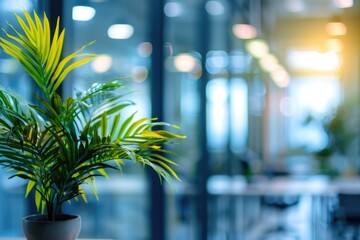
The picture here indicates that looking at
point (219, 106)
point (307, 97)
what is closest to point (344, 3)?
point (219, 106)

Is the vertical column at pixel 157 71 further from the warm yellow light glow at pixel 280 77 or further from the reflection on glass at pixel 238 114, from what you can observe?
the warm yellow light glow at pixel 280 77

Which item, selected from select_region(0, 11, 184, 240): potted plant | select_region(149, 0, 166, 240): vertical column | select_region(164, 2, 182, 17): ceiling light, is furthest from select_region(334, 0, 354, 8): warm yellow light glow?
select_region(0, 11, 184, 240): potted plant

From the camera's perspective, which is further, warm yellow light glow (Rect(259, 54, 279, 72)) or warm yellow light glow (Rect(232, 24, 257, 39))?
warm yellow light glow (Rect(259, 54, 279, 72))

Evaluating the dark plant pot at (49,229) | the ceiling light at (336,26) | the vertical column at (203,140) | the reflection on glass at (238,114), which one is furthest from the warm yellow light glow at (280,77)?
the dark plant pot at (49,229)

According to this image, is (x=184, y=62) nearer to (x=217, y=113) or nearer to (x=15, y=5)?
(x=217, y=113)

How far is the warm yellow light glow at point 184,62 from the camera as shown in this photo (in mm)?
4707

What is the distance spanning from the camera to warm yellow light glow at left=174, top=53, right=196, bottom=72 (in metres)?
4.71

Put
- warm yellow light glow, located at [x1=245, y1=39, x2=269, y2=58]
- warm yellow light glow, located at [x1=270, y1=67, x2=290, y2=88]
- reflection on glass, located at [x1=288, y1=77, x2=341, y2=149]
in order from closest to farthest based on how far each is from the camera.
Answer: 1. warm yellow light glow, located at [x1=245, y1=39, x2=269, y2=58]
2. warm yellow light glow, located at [x1=270, y1=67, x2=290, y2=88]
3. reflection on glass, located at [x1=288, y1=77, x2=341, y2=149]

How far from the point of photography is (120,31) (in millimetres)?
4023

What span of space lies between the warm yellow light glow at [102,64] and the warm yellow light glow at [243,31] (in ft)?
9.47

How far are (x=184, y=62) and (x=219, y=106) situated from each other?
48.6 inches

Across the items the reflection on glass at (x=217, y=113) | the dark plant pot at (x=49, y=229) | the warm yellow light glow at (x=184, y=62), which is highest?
the warm yellow light glow at (x=184, y=62)

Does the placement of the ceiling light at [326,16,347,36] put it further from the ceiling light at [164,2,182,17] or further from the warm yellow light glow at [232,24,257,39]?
the ceiling light at [164,2,182,17]

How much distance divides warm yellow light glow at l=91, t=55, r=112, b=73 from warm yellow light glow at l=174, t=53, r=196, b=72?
829 mm
